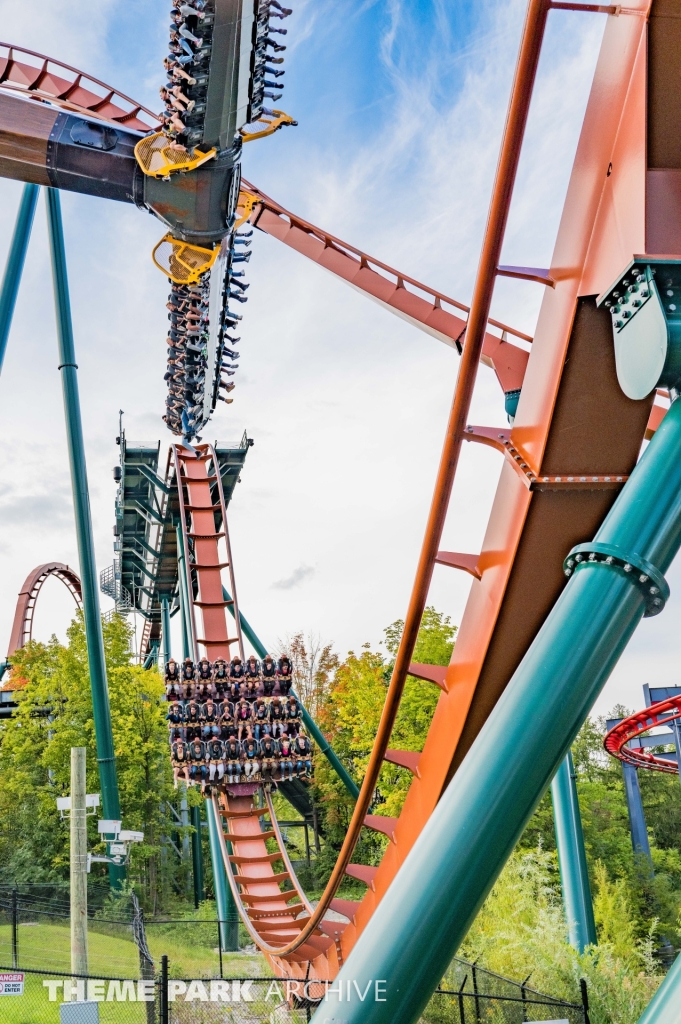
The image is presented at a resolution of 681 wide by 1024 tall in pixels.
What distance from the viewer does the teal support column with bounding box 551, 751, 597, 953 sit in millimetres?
10344

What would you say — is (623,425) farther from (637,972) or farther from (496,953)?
(637,972)

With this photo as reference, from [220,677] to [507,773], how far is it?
1116 centimetres

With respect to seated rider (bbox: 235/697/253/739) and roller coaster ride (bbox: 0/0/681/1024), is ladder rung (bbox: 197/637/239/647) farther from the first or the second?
roller coaster ride (bbox: 0/0/681/1024)

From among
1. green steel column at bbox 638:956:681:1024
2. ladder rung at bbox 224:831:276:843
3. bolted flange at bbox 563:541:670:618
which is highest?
bolted flange at bbox 563:541:670:618

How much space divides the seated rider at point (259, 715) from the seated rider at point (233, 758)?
32 cm

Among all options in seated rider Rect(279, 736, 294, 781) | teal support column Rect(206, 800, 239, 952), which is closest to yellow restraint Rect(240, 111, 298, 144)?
seated rider Rect(279, 736, 294, 781)

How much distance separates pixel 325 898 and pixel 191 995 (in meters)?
3.46

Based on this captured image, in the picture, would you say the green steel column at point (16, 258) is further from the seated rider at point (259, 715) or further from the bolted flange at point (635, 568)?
the bolted flange at point (635, 568)

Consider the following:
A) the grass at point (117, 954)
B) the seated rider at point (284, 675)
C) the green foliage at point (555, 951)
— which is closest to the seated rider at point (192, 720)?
the seated rider at point (284, 675)

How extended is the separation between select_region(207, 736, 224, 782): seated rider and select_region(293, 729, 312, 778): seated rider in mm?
1035

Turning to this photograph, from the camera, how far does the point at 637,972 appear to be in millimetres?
12094

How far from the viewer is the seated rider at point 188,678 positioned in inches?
507

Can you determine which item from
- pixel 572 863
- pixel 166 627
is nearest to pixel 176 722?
pixel 572 863

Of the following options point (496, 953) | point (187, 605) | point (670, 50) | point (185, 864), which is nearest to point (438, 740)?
point (670, 50)
